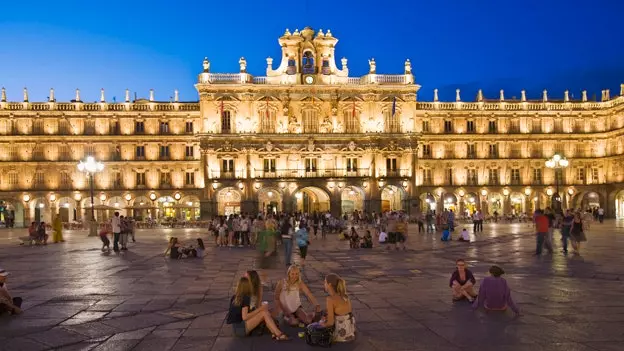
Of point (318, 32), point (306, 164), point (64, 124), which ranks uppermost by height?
point (318, 32)

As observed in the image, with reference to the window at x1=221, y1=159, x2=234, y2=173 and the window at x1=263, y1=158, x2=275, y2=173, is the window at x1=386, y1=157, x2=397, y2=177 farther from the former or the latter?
the window at x1=221, y1=159, x2=234, y2=173

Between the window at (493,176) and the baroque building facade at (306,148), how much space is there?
0.16 metres

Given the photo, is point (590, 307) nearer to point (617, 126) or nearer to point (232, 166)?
point (232, 166)

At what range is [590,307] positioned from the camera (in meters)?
12.1

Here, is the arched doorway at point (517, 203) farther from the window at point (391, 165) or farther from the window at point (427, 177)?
the window at point (391, 165)

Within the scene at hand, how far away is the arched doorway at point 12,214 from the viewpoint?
209 ft

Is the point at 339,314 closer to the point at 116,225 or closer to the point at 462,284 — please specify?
the point at 462,284

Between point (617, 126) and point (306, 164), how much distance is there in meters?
34.9

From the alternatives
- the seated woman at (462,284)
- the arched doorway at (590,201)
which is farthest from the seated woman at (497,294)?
the arched doorway at (590,201)

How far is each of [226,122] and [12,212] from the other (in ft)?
85.9

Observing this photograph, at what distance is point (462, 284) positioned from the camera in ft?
42.1

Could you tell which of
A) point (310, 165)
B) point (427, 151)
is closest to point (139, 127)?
point (310, 165)

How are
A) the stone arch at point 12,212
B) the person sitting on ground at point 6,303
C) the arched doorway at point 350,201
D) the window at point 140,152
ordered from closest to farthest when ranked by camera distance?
the person sitting on ground at point 6,303
the stone arch at point 12,212
the arched doorway at point 350,201
the window at point 140,152

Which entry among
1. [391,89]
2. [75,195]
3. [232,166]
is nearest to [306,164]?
[232,166]
